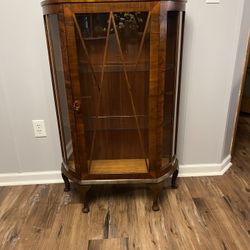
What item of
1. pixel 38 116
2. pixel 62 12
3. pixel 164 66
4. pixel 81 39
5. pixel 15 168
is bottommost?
pixel 15 168

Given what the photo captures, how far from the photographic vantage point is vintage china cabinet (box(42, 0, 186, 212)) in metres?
1.16

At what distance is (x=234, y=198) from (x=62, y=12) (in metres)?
1.53

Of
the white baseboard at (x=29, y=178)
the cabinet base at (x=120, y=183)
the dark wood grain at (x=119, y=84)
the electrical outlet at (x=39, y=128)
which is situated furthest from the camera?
the white baseboard at (x=29, y=178)

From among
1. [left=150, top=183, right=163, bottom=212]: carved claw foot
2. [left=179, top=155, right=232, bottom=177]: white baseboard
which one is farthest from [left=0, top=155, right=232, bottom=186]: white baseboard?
[left=150, top=183, right=163, bottom=212]: carved claw foot

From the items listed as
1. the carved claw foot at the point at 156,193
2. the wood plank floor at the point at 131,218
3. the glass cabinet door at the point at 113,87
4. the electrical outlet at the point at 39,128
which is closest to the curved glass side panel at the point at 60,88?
the glass cabinet door at the point at 113,87

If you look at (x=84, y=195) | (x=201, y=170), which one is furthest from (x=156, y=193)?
(x=201, y=170)

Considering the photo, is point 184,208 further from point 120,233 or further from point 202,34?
→ point 202,34

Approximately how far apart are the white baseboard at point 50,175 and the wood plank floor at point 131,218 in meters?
0.05

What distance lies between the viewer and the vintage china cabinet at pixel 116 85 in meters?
1.16

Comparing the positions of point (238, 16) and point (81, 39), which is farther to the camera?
point (238, 16)

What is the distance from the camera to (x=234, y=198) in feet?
5.42

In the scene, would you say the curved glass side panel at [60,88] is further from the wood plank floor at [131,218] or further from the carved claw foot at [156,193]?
the carved claw foot at [156,193]

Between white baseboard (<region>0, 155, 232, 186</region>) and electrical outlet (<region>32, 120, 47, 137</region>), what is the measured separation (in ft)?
1.02

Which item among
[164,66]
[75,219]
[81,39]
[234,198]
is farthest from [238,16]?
[75,219]
